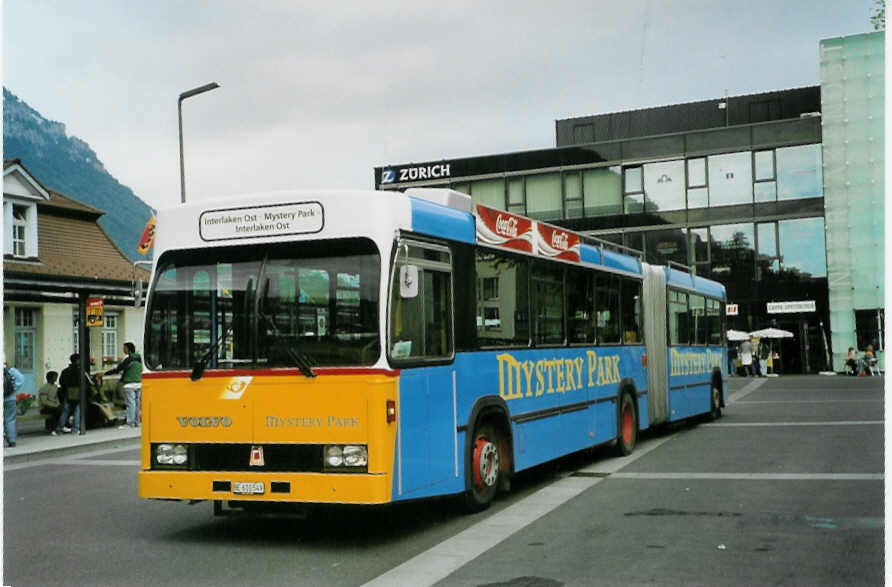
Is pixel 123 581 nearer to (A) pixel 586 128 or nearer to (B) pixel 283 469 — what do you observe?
(B) pixel 283 469

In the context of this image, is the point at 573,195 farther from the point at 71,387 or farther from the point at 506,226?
the point at 506,226

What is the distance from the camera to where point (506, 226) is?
34.8 feet

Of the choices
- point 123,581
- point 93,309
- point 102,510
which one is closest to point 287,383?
point 123,581

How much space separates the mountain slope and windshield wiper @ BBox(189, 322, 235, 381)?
385ft

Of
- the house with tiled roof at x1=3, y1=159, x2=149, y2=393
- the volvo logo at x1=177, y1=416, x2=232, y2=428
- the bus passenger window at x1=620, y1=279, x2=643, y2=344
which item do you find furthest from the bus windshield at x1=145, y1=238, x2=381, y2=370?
the house with tiled roof at x1=3, y1=159, x2=149, y2=393

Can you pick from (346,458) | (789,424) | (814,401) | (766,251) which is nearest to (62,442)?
(346,458)

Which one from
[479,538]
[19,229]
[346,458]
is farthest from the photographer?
[19,229]

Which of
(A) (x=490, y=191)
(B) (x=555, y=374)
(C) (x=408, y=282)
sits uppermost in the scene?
(A) (x=490, y=191)

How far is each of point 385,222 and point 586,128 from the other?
58805mm

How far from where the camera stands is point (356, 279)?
8.12 meters

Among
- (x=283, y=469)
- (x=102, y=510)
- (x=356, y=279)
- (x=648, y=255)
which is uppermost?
(x=648, y=255)

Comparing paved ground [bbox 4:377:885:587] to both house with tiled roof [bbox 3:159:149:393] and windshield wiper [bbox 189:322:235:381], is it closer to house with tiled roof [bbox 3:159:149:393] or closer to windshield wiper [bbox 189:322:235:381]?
windshield wiper [bbox 189:322:235:381]

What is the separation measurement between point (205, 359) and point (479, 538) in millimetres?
2748

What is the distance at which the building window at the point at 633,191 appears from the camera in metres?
48.4
